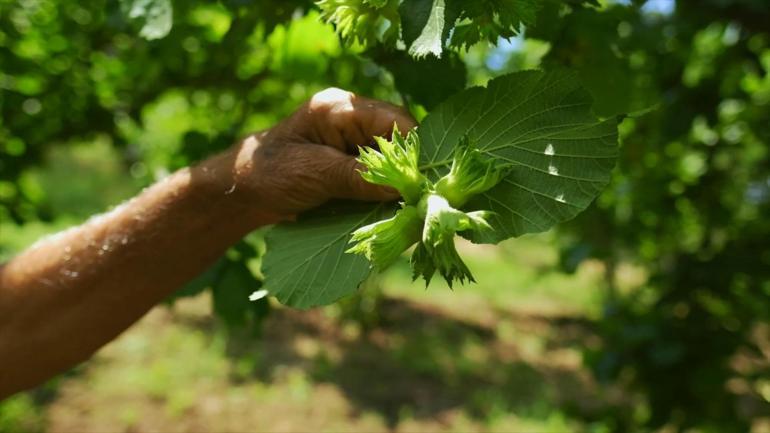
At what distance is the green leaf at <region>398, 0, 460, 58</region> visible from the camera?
3.20ft

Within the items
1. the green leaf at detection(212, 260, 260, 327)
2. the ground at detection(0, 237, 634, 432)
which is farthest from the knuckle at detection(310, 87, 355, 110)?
the ground at detection(0, 237, 634, 432)

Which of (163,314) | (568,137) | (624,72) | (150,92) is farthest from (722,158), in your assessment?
(163,314)

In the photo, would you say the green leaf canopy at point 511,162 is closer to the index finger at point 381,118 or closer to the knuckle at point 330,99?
the index finger at point 381,118

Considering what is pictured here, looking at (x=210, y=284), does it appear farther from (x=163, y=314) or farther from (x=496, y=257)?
(x=496, y=257)

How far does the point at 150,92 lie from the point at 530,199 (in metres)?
2.82

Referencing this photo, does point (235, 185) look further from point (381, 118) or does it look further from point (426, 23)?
point (426, 23)

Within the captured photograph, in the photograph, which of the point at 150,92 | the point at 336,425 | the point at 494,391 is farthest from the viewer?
the point at 494,391

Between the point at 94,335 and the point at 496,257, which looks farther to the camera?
the point at 496,257

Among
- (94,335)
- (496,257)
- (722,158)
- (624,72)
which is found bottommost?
(94,335)

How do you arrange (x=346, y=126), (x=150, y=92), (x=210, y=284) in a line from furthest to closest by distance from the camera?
1. (x=150, y=92)
2. (x=210, y=284)
3. (x=346, y=126)

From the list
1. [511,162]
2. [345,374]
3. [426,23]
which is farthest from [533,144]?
[345,374]

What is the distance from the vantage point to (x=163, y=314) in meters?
7.32

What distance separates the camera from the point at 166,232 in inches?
59.0

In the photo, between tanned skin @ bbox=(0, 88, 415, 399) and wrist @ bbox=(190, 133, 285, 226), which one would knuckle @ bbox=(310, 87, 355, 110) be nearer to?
tanned skin @ bbox=(0, 88, 415, 399)
